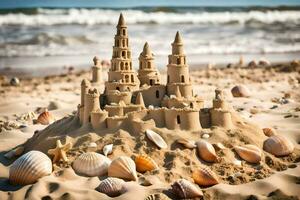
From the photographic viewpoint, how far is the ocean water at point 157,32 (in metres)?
37.6

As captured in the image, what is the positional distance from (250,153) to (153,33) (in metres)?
36.5

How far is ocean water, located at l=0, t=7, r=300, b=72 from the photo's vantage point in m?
37.6

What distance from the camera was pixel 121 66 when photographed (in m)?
12.9

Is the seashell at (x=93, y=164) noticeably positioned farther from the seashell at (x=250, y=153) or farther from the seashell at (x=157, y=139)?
the seashell at (x=250, y=153)

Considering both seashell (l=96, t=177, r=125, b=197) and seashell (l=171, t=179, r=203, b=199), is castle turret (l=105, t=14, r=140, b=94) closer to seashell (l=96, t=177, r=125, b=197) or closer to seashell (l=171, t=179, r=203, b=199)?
seashell (l=96, t=177, r=125, b=197)

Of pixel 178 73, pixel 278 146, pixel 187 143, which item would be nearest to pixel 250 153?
pixel 278 146

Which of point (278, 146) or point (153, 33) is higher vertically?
point (153, 33)

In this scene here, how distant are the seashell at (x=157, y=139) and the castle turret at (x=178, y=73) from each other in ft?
4.76

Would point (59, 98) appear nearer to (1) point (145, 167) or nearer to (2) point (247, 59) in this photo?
(1) point (145, 167)

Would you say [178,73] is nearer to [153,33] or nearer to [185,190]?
[185,190]

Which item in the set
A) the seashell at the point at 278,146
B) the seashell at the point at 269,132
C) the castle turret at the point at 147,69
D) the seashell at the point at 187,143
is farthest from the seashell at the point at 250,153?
the castle turret at the point at 147,69

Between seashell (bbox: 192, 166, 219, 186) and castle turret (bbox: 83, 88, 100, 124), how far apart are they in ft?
10.5

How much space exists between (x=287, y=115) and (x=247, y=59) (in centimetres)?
1959

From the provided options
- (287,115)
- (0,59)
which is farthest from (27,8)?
(287,115)
